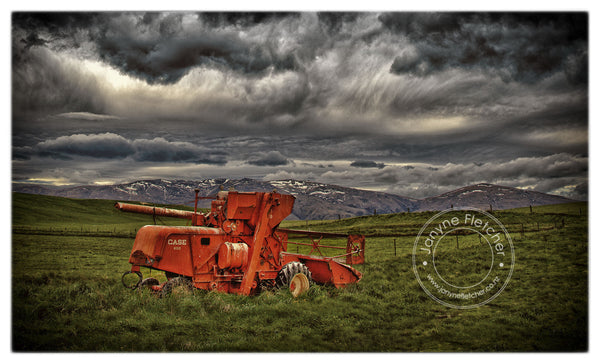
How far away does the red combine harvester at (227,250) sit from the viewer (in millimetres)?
10820

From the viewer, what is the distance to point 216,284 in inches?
445

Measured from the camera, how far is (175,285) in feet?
35.4

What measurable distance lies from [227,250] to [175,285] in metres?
1.69

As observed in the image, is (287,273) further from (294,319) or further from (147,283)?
(147,283)

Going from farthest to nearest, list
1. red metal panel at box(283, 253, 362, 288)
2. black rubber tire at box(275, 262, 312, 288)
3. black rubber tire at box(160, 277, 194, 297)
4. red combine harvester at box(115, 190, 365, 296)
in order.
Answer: red metal panel at box(283, 253, 362, 288) → black rubber tire at box(275, 262, 312, 288) → red combine harvester at box(115, 190, 365, 296) → black rubber tire at box(160, 277, 194, 297)

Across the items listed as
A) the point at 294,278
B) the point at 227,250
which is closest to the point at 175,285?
the point at 227,250

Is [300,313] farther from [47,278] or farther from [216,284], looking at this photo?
[47,278]

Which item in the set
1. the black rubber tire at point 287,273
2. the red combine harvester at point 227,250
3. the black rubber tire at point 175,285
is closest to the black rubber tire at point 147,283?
the red combine harvester at point 227,250

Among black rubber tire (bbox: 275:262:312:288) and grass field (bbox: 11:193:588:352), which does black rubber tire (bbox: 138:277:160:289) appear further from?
black rubber tire (bbox: 275:262:312:288)

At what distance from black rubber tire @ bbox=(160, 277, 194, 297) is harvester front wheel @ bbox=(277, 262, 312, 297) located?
2.72 metres

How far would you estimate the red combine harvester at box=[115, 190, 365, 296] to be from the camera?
10.8 metres

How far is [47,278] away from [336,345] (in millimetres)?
8862

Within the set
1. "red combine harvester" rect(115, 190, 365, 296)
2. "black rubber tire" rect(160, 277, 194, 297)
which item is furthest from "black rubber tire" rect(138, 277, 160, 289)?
"black rubber tire" rect(160, 277, 194, 297)

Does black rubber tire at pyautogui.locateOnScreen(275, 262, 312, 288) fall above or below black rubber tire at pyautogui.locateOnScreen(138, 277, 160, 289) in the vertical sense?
above
